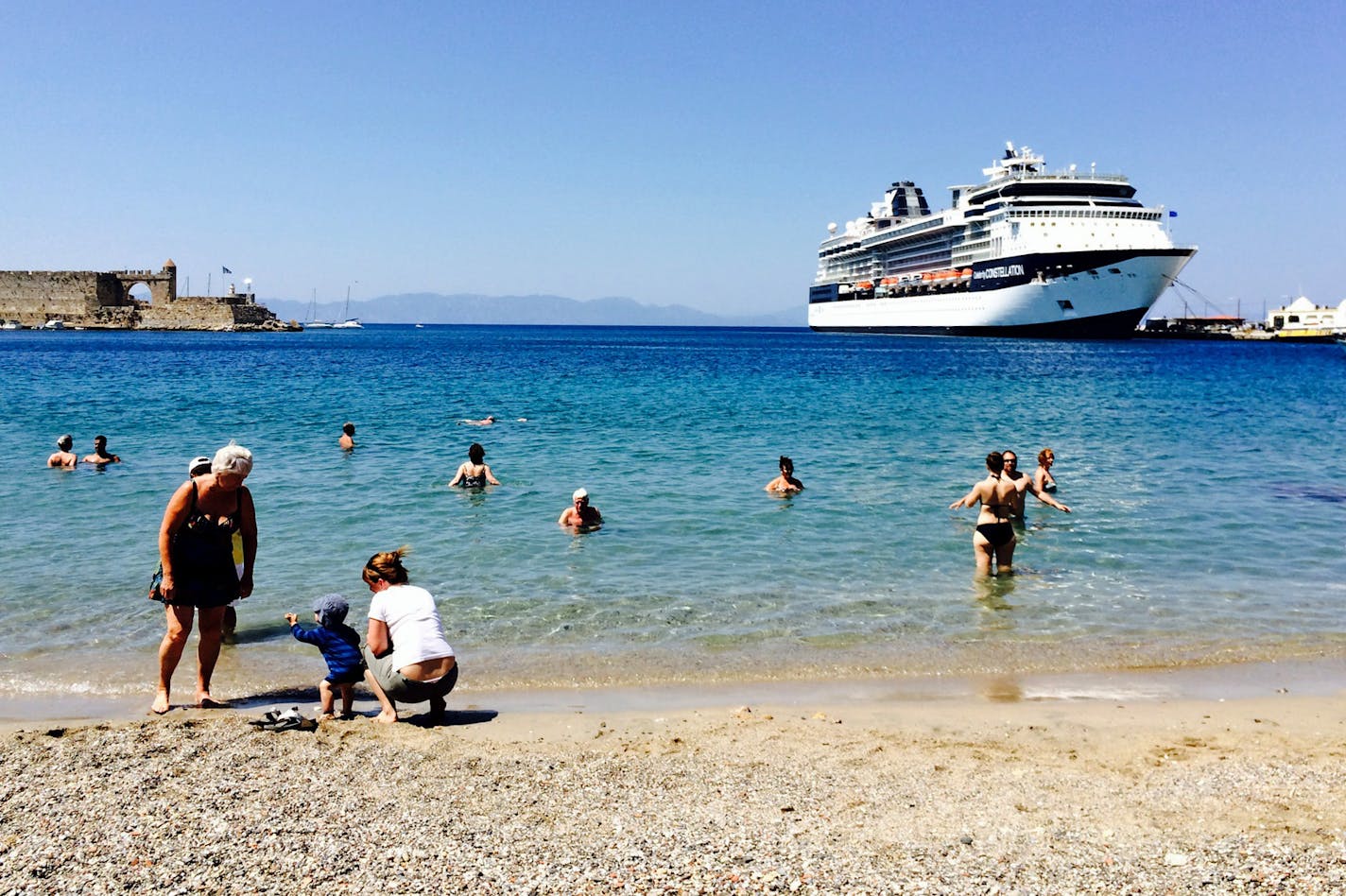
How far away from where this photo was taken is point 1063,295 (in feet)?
225

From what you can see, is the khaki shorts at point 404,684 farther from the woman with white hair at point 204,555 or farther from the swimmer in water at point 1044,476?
the swimmer in water at point 1044,476

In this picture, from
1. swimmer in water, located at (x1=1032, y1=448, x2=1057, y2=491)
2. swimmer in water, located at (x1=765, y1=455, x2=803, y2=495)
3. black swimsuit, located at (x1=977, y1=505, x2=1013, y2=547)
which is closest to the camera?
black swimsuit, located at (x1=977, y1=505, x2=1013, y2=547)

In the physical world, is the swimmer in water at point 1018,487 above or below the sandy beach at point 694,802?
above

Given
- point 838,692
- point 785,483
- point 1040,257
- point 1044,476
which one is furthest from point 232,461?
point 1040,257

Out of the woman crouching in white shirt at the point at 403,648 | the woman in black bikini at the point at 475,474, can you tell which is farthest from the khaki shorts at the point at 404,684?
the woman in black bikini at the point at 475,474

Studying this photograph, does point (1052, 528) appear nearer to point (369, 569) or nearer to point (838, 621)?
point (838, 621)

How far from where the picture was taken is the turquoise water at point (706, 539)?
7.52 metres

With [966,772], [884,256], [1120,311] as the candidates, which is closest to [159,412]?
[966,772]

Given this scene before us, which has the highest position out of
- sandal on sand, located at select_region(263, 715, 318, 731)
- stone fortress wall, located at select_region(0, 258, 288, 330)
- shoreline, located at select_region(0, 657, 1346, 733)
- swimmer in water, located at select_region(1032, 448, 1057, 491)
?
stone fortress wall, located at select_region(0, 258, 288, 330)

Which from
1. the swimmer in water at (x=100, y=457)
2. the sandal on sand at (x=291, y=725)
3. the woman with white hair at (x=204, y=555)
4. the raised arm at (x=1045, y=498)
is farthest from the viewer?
the swimmer in water at (x=100, y=457)

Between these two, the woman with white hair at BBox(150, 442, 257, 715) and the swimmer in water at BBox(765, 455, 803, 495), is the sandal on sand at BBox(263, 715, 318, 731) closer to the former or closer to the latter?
the woman with white hair at BBox(150, 442, 257, 715)

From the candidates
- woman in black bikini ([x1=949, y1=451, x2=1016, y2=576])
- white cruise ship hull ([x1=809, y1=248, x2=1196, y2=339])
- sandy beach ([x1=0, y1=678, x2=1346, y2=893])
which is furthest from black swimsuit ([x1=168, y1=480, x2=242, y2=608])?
white cruise ship hull ([x1=809, y1=248, x2=1196, y2=339])

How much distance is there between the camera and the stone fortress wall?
102m

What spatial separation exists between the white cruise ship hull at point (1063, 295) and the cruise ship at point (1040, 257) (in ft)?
0.25
